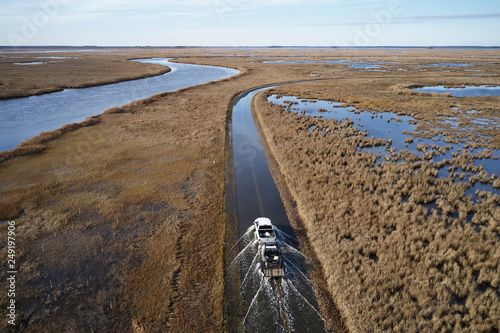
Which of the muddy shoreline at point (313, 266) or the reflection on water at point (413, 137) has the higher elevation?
the reflection on water at point (413, 137)

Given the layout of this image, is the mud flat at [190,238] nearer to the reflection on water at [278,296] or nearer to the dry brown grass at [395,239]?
the dry brown grass at [395,239]

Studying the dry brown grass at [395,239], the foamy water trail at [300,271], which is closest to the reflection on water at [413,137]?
the dry brown grass at [395,239]

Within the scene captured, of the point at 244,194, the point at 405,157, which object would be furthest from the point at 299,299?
the point at 405,157

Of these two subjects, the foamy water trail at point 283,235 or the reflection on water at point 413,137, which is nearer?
the foamy water trail at point 283,235

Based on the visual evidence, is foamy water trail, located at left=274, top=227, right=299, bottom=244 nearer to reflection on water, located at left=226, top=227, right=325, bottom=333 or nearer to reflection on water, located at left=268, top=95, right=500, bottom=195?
reflection on water, located at left=226, top=227, right=325, bottom=333

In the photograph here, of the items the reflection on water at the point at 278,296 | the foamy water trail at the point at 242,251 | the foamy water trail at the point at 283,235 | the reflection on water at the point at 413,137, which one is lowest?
the reflection on water at the point at 278,296

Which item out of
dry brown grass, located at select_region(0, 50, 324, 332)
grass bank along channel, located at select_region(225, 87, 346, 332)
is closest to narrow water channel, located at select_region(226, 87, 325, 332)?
grass bank along channel, located at select_region(225, 87, 346, 332)

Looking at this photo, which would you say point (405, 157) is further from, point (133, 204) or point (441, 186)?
point (133, 204)
